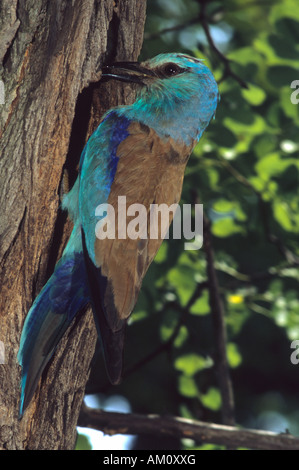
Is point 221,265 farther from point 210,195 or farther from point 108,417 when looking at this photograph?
point 108,417

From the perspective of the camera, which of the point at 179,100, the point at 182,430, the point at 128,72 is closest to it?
the point at 128,72

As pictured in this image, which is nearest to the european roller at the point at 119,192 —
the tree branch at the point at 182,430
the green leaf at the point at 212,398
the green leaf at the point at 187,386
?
the tree branch at the point at 182,430

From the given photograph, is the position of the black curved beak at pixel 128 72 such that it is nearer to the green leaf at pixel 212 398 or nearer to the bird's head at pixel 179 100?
the bird's head at pixel 179 100

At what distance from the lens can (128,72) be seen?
243 cm

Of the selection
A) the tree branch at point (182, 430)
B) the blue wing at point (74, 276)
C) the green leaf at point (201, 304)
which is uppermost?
the green leaf at point (201, 304)

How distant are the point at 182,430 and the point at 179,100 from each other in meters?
1.46

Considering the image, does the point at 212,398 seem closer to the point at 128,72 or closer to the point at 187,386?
the point at 187,386

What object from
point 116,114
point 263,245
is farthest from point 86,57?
point 263,245

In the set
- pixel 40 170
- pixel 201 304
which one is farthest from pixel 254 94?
pixel 40 170

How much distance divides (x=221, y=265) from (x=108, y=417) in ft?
3.80

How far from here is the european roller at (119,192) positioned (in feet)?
7.04

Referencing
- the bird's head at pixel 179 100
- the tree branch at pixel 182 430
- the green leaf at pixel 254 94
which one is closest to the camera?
the bird's head at pixel 179 100

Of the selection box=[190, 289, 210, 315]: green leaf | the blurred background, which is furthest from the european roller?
box=[190, 289, 210, 315]: green leaf

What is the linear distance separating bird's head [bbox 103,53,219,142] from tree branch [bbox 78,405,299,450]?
1300 mm
